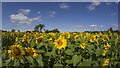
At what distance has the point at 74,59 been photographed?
1.42 m

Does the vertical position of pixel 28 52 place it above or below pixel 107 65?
above

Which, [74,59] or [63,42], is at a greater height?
[63,42]

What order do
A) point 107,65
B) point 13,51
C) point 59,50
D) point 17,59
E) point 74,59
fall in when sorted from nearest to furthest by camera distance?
point 107,65, point 74,59, point 17,59, point 13,51, point 59,50

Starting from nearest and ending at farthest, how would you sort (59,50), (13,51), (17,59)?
(17,59), (13,51), (59,50)

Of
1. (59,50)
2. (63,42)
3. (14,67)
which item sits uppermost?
(63,42)

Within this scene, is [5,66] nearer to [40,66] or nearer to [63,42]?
[40,66]

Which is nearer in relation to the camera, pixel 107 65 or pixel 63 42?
pixel 107 65

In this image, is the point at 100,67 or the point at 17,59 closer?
the point at 100,67

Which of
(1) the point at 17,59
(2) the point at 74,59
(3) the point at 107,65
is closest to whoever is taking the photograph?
(3) the point at 107,65

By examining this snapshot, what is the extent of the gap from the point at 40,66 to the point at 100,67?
689mm

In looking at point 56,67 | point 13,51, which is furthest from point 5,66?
point 56,67

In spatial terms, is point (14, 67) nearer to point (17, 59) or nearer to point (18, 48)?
point (17, 59)

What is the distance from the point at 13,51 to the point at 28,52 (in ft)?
0.73

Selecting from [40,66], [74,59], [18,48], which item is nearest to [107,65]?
[74,59]
